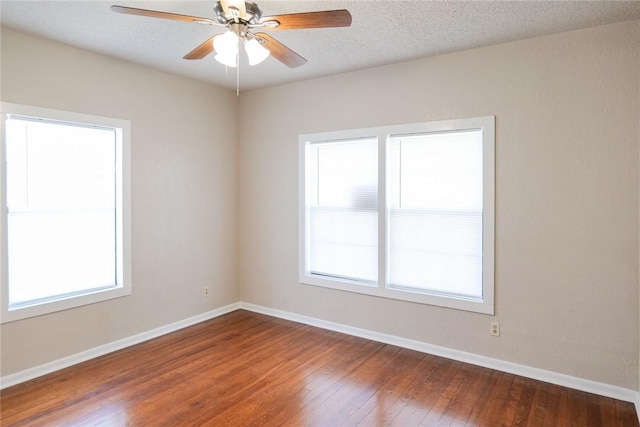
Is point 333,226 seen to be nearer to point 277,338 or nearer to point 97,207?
point 277,338

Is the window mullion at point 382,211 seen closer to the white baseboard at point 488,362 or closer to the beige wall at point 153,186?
the white baseboard at point 488,362

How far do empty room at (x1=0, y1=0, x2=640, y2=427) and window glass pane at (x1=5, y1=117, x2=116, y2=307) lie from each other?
2 centimetres

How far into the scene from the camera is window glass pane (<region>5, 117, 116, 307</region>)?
315 cm

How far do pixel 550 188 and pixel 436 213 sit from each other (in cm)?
95

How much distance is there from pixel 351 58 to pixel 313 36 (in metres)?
0.62

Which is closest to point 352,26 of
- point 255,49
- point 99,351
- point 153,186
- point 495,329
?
point 255,49

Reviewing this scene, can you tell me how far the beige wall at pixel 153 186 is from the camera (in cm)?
318

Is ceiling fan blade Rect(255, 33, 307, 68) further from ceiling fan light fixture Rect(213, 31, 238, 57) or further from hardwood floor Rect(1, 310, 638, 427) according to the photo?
hardwood floor Rect(1, 310, 638, 427)

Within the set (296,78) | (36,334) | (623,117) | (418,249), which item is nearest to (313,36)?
(296,78)

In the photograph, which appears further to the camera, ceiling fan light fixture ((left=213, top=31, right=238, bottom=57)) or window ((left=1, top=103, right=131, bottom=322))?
window ((left=1, top=103, right=131, bottom=322))

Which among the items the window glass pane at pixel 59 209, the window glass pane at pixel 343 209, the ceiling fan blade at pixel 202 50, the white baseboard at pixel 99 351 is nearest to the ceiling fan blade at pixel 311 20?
the ceiling fan blade at pixel 202 50

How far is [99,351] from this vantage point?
3.61m

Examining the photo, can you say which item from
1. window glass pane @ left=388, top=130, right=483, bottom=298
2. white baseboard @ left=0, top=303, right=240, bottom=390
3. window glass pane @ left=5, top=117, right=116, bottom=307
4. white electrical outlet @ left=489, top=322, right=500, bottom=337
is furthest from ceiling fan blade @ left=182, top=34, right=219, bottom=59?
white electrical outlet @ left=489, top=322, right=500, bottom=337

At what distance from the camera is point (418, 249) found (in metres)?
3.84
